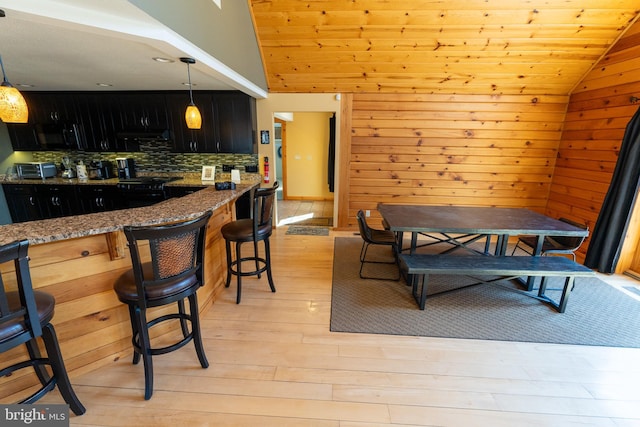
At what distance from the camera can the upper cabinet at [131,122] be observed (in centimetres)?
410

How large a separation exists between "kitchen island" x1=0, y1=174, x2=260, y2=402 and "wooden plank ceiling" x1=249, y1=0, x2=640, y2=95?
261 centimetres

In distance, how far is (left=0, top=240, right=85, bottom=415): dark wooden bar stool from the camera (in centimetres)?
112

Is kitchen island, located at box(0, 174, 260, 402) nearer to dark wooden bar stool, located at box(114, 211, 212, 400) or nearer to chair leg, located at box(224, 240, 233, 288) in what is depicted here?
dark wooden bar stool, located at box(114, 211, 212, 400)

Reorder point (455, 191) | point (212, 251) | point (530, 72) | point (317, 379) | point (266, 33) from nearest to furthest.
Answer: point (317, 379)
point (212, 251)
point (266, 33)
point (530, 72)
point (455, 191)

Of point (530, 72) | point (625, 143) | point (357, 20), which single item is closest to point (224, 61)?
point (357, 20)

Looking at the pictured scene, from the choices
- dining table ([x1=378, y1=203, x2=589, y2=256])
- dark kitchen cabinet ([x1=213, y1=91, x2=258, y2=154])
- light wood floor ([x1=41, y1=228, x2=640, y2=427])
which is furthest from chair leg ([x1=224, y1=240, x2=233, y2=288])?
dark kitchen cabinet ([x1=213, y1=91, x2=258, y2=154])

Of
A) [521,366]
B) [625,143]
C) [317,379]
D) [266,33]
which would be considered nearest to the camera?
[317,379]

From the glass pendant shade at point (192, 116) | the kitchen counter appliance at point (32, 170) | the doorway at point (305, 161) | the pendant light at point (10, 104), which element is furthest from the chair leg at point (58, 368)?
the doorway at point (305, 161)

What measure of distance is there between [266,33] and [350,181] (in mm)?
2362

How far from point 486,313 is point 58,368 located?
3095 mm

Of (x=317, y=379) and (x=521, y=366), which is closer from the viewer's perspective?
(x=317, y=379)

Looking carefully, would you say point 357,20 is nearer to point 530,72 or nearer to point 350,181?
point 350,181

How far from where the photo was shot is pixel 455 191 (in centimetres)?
450

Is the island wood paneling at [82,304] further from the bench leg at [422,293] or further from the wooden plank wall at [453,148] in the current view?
the wooden plank wall at [453,148]
